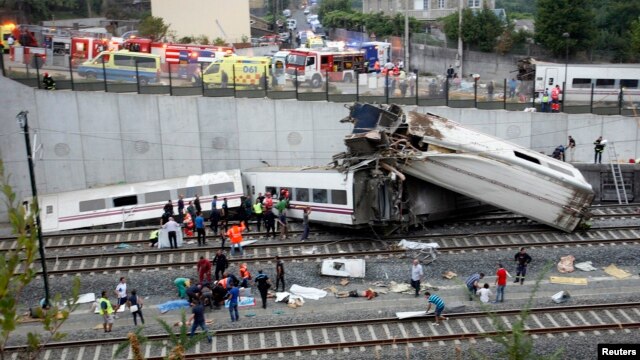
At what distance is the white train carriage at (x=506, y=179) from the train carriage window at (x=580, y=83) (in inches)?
639

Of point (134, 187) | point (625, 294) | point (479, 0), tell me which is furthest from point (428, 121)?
point (479, 0)

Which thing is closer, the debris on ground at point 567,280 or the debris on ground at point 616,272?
the debris on ground at point 567,280

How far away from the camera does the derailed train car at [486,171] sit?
992 inches

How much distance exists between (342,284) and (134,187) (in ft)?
36.4

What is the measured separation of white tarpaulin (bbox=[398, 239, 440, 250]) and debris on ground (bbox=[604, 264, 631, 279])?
5365 mm

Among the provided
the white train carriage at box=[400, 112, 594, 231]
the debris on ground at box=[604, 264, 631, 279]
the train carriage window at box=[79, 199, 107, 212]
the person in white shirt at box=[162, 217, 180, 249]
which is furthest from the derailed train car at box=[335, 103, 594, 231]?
the train carriage window at box=[79, 199, 107, 212]

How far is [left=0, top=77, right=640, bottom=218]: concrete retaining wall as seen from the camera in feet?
107

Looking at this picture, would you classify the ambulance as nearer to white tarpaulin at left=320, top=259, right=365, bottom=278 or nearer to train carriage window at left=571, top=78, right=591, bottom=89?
white tarpaulin at left=320, top=259, right=365, bottom=278

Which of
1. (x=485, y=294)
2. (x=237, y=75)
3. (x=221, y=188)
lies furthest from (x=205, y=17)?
(x=485, y=294)

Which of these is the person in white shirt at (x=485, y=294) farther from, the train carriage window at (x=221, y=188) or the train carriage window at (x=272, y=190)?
the train carriage window at (x=221, y=188)

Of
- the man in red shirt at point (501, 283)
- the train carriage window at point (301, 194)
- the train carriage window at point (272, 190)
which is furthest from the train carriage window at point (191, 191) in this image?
the man in red shirt at point (501, 283)

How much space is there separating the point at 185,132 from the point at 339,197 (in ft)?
34.3

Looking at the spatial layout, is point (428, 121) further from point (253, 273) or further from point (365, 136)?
point (253, 273)

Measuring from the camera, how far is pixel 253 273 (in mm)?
23234
